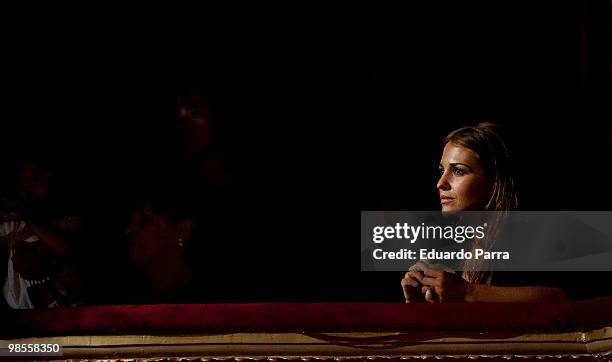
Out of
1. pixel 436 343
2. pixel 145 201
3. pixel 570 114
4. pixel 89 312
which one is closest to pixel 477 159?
pixel 570 114

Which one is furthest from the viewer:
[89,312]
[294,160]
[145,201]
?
[294,160]

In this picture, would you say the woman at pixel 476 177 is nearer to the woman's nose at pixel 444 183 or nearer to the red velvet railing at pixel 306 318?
the woman's nose at pixel 444 183

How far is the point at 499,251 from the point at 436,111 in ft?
1.63

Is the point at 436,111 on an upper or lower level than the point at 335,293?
upper

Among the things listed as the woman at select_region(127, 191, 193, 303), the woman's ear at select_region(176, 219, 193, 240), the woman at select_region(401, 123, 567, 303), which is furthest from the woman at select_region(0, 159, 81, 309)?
the woman at select_region(401, 123, 567, 303)

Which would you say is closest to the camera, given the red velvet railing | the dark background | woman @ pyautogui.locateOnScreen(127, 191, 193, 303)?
the red velvet railing

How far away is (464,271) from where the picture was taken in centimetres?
184

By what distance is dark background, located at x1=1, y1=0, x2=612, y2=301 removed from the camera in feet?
6.53

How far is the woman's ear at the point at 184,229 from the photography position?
6.17 feet

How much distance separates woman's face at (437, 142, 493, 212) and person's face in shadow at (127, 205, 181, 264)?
785 millimetres

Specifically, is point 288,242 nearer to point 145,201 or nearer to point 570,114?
point 145,201

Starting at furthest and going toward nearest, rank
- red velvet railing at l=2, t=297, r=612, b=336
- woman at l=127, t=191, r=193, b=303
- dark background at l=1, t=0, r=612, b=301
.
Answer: dark background at l=1, t=0, r=612, b=301 → woman at l=127, t=191, r=193, b=303 → red velvet railing at l=2, t=297, r=612, b=336

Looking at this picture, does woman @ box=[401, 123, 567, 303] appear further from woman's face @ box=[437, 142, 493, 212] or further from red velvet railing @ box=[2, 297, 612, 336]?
red velvet railing @ box=[2, 297, 612, 336]

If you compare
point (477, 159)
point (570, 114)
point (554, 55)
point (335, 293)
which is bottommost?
point (335, 293)
